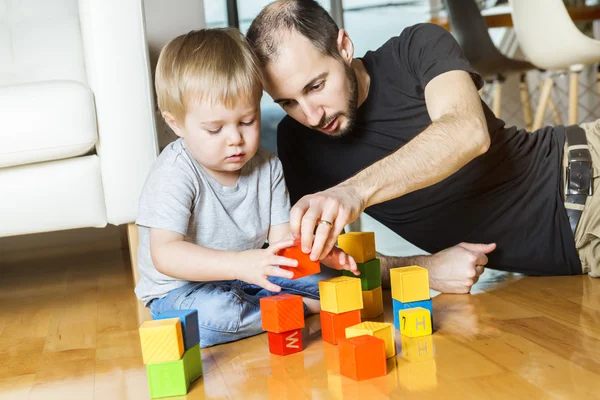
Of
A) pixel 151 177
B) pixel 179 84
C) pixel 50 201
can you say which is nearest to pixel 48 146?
pixel 50 201

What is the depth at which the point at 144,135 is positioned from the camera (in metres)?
1.56

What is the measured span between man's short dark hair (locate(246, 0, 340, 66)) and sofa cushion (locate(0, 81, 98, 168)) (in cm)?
42

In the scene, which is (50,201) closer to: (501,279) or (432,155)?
(432,155)

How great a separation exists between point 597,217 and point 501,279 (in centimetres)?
25

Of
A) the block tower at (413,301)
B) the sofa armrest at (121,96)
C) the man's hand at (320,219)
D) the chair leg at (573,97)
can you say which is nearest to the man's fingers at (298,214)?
the man's hand at (320,219)

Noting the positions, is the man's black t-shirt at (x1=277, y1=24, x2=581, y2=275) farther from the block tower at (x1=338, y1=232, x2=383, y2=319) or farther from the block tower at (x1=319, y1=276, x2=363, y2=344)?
the block tower at (x1=319, y1=276, x2=363, y2=344)

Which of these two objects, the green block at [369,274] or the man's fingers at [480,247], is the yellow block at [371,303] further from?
the man's fingers at [480,247]

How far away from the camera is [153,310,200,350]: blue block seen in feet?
3.23

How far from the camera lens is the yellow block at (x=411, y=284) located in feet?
3.66

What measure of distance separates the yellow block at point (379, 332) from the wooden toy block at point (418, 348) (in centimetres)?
3

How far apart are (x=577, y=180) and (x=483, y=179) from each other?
0.20 meters

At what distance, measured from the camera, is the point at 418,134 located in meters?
1.30

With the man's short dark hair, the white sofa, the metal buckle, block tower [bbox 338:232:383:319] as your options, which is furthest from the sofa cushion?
the metal buckle

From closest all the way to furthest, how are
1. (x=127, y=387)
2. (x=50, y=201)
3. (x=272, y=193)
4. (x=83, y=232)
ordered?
1. (x=127, y=387)
2. (x=272, y=193)
3. (x=50, y=201)
4. (x=83, y=232)
